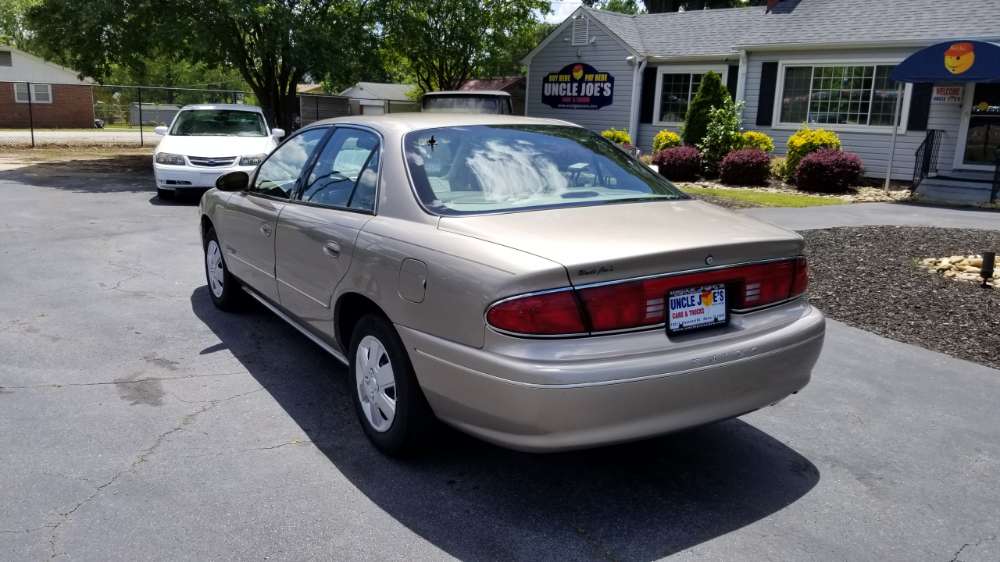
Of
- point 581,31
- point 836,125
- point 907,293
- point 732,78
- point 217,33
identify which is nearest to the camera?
point 907,293

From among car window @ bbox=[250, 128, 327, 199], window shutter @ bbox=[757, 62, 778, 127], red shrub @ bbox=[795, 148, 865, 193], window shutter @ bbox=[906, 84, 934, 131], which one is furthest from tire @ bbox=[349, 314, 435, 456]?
window shutter @ bbox=[757, 62, 778, 127]

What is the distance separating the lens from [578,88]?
24.2m

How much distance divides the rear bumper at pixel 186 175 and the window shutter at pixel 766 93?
13276 mm

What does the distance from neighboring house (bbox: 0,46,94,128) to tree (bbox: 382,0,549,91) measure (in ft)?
70.0

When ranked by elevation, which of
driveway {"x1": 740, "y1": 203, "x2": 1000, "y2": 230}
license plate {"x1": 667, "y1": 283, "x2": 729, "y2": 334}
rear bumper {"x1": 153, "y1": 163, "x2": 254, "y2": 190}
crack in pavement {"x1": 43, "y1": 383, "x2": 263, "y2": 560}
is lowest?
crack in pavement {"x1": 43, "y1": 383, "x2": 263, "y2": 560}

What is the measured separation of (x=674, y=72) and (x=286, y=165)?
19.0 m

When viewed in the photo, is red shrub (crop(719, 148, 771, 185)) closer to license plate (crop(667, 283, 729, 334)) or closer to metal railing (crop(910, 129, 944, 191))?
metal railing (crop(910, 129, 944, 191))

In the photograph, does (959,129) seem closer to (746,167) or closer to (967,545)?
(746,167)

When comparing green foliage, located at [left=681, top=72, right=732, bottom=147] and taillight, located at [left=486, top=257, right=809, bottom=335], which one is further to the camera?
green foliage, located at [left=681, top=72, right=732, bottom=147]

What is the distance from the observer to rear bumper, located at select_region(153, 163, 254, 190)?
40.8 feet

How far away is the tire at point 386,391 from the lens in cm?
338

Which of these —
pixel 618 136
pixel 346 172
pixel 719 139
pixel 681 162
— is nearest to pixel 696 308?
pixel 346 172

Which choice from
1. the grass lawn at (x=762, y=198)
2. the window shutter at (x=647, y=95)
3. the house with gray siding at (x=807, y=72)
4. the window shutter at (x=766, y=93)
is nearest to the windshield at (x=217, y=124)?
the grass lawn at (x=762, y=198)

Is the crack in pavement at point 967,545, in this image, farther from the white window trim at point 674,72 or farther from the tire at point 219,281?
the white window trim at point 674,72
